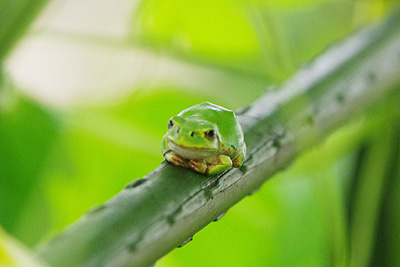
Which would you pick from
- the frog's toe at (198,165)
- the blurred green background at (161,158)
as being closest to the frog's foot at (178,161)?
the frog's toe at (198,165)

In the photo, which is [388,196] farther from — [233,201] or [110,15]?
[110,15]

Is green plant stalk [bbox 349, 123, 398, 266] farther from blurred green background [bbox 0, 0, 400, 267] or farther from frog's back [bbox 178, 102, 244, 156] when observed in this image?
frog's back [bbox 178, 102, 244, 156]

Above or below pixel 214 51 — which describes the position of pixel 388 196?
below

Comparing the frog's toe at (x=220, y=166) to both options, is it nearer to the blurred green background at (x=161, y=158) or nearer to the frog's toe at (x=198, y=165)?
the frog's toe at (x=198, y=165)

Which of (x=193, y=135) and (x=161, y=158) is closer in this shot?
(x=193, y=135)

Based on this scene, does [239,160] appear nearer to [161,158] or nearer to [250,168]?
[250,168]

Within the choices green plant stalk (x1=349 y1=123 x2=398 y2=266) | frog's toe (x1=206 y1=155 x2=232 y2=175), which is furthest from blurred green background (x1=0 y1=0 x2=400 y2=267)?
frog's toe (x1=206 y1=155 x2=232 y2=175)

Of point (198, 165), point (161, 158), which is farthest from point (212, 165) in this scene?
point (161, 158)

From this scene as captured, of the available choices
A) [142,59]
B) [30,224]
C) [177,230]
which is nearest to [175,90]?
[142,59]
